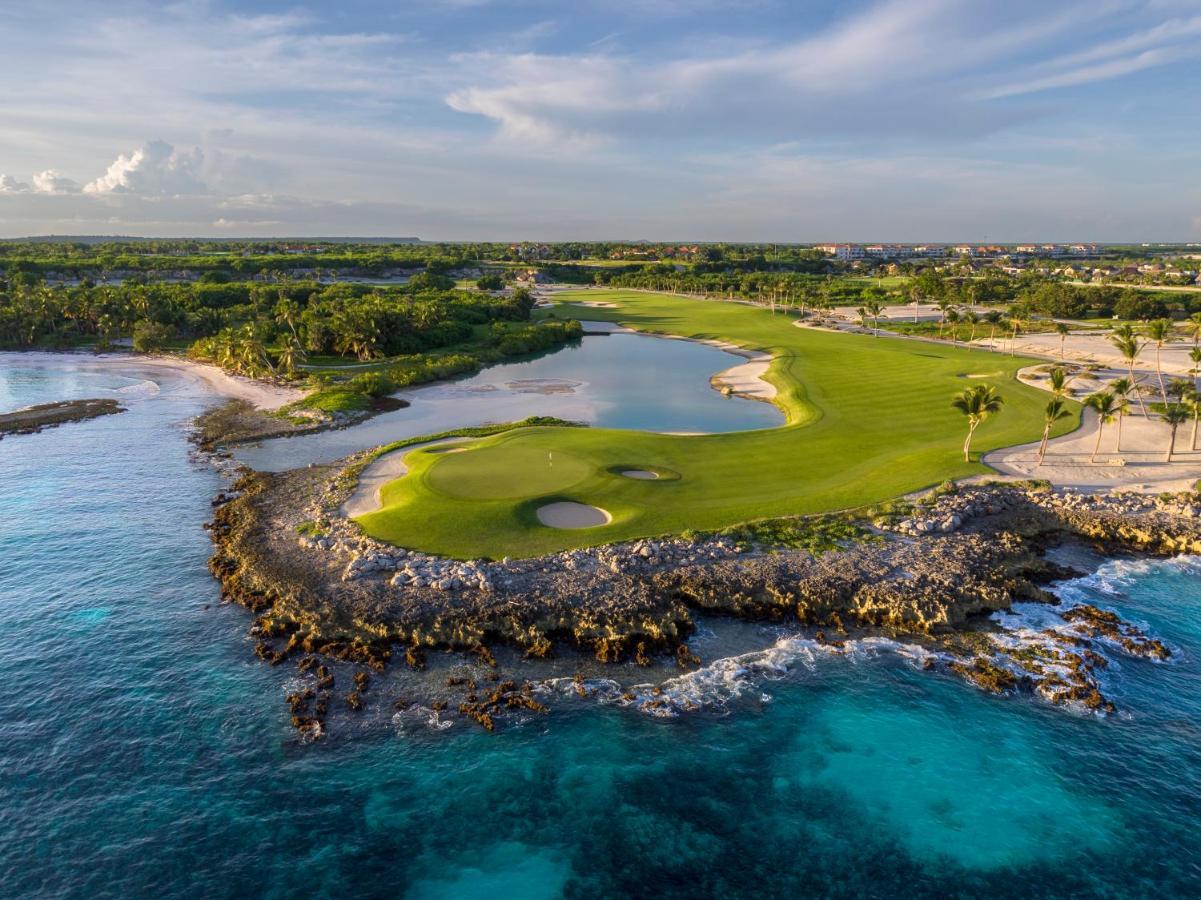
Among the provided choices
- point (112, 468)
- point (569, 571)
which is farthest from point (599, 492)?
point (112, 468)

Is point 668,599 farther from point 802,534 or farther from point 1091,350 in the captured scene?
point 1091,350

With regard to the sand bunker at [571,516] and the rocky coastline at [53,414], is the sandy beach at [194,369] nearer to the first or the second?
the rocky coastline at [53,414]

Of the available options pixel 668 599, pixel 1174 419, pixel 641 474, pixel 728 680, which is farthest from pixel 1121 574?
pixel 641 474

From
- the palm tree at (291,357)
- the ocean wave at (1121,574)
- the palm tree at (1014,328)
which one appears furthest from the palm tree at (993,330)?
the palm tree at (291,357)

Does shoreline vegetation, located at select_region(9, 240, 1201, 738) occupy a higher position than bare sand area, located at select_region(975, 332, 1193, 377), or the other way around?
bare sand area, located at select_region(975, 332, 1193, 377)

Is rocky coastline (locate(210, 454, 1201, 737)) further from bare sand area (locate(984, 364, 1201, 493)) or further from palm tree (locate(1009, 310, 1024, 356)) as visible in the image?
palm tree (locate(1009, 310, 1024, 356))

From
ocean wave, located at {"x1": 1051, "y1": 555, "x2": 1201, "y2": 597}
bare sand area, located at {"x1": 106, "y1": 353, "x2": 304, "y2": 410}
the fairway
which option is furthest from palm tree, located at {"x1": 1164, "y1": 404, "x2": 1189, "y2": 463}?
bare sand area, located at {"x1": 106, "y1": 353, "x2": 304, "y2": 410}

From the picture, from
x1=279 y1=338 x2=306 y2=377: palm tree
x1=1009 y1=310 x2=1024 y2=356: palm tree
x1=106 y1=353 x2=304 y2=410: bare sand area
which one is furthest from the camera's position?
x1=1009 y1=310 x2=1024 y2=356: palm tree
